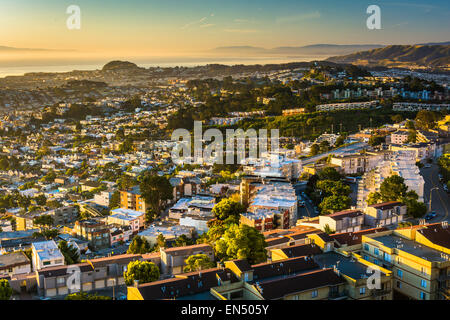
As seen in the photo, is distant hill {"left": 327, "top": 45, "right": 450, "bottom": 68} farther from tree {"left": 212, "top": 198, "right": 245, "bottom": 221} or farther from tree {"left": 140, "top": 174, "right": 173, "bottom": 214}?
tree {"left": 212, "top": 198, "right": 245, "bottom": 221}

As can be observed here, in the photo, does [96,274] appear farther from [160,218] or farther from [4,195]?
[4,195]

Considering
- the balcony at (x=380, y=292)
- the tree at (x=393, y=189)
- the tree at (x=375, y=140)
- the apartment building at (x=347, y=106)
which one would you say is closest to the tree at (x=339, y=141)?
the tree at (x=375, y=140)

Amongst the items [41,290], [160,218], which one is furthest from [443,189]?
[41,290]

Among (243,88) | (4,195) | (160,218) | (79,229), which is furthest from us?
(243,88)

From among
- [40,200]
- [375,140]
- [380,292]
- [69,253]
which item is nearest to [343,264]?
[380,292]

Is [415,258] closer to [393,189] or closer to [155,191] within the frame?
[393,189]

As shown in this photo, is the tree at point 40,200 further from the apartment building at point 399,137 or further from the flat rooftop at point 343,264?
the apartment building at point 399,137
